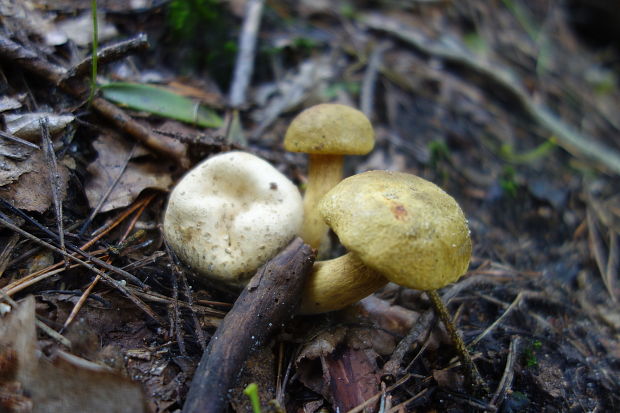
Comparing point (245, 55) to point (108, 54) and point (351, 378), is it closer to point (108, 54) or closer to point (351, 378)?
point (108, 54)

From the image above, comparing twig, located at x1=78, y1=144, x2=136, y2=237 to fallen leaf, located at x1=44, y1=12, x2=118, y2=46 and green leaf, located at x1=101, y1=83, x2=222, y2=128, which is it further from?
fallen leaf, located at x1=44, y1=12, x2=118, y2=46

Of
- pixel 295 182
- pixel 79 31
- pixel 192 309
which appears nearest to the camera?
pixel 192 309

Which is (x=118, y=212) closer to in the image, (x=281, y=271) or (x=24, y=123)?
(x=24, y=123)

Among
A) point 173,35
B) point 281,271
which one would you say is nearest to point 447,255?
point 281,271

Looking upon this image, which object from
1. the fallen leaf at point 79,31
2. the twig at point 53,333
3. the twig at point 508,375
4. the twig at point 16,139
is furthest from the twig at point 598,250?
the fallen leaf at point 79,31

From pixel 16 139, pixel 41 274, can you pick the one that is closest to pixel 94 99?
pixel 16 139

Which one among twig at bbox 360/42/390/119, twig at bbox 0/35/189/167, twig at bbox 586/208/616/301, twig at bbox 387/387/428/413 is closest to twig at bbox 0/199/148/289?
twig at bbox 0/35/189/167
